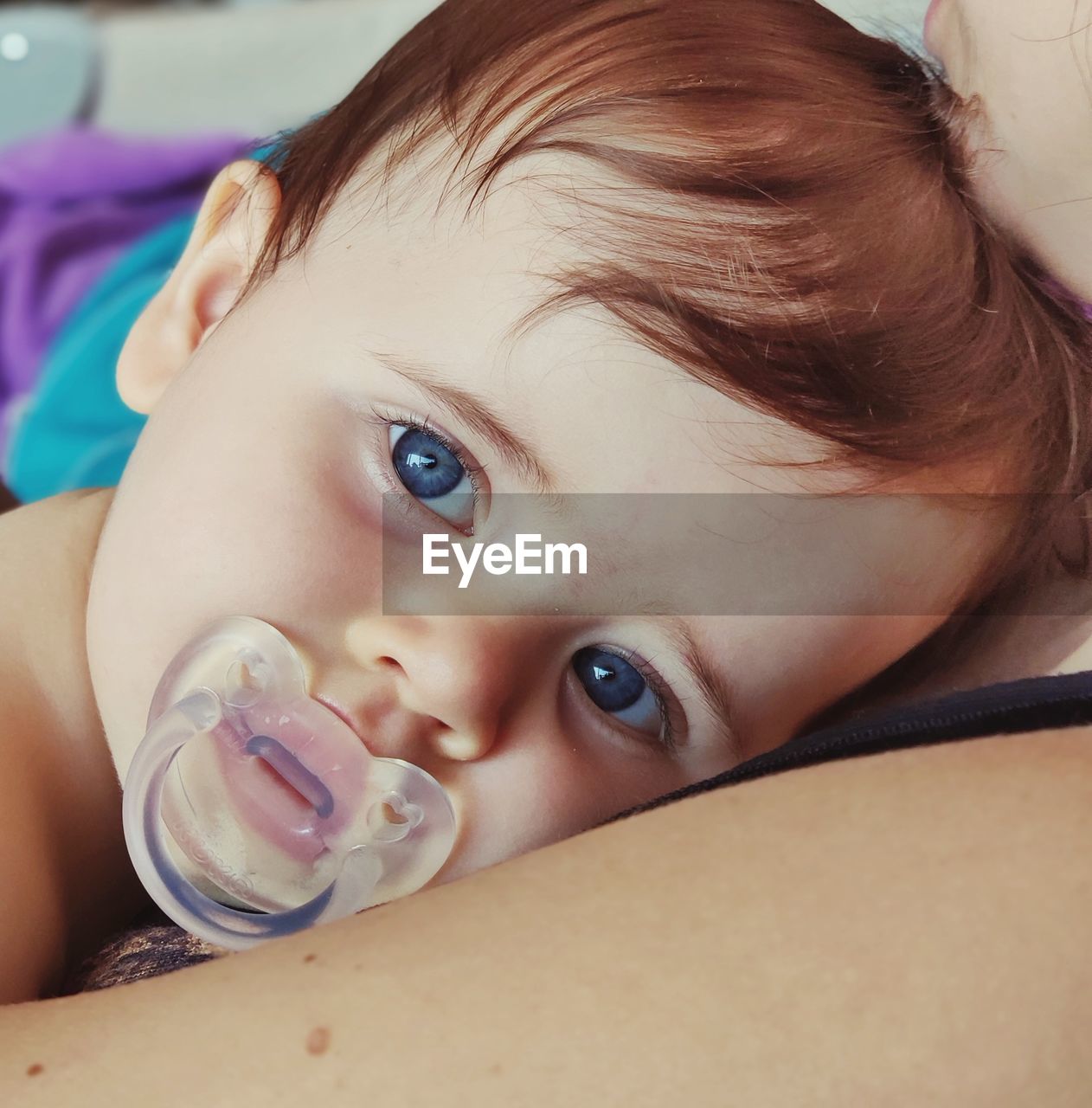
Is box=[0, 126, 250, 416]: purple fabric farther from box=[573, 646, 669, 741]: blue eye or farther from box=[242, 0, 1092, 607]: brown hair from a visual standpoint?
box=[573, 646, 669, 741]: blue eye

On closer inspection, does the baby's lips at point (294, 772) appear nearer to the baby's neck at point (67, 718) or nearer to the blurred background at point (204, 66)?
the baby's neck at point (67, 718)

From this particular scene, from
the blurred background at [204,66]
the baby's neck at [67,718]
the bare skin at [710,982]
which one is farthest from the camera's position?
the blurred background at [204,66]

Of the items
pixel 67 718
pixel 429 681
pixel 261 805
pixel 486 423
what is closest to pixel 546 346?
pixel 486 423

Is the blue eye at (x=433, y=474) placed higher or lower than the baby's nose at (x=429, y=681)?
higher

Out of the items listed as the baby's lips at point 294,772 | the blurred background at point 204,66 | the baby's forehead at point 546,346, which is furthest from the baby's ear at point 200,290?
the blurred background at point 204,66

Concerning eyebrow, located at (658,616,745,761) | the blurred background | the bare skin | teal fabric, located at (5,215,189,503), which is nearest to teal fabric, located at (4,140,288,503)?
teal fabric, located at (5,215,189,503)

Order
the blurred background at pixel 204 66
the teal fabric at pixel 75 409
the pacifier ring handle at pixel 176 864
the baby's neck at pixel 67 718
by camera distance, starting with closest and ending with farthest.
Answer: the pacifier ring handle at pixel 176 864 → the baby's neck at pixel 67 718 → the teal fabric at pixel 75 409 → the blurred background at pixel 204 66

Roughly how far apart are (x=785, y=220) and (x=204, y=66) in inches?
48.7

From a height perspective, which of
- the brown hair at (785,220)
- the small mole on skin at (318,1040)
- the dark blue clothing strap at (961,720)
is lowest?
the small mole on skin at (318,1040)

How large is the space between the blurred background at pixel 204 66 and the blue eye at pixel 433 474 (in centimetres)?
102

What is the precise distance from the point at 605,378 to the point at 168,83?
1.25 meters

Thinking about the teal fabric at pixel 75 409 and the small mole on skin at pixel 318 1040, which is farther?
the teal fabric at pixel 75 409
